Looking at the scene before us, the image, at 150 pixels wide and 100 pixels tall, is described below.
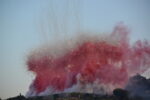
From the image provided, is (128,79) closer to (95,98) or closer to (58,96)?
(95,98)

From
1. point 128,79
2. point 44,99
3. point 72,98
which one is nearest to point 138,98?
point 128,79

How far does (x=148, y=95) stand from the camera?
181 metres

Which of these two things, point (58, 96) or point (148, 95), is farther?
point (58, 96)

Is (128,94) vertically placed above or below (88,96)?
above

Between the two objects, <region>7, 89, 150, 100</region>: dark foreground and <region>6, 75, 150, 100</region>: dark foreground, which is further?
<region>7, 89, 150, 100</region>: dark foreground

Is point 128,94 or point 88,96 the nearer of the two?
point 128,94

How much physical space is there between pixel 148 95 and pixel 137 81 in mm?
12303

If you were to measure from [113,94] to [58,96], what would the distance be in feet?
97.3

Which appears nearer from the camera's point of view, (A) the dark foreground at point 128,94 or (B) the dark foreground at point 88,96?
(A) the dark foreground at point 128,94

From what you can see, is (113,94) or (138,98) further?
(113,94)

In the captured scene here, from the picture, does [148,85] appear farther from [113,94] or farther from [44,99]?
[44,99]

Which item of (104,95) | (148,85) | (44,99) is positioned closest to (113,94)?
(104,95)

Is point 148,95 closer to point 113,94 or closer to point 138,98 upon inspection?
point 138,98

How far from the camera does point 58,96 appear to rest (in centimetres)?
19650
